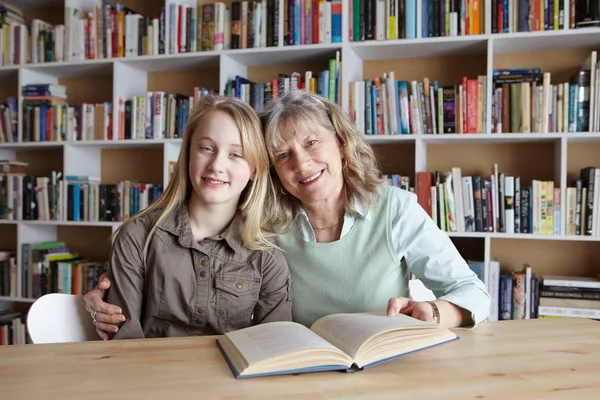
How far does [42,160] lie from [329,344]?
9.94ft

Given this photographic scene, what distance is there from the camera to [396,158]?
2816mm

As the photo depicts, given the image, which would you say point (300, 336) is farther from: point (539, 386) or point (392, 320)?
point (539, 386)

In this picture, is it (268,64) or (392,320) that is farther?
(268,64)

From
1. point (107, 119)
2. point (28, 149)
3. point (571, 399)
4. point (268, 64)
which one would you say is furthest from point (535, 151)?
point (28, 149)

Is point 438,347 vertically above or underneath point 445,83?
underneath

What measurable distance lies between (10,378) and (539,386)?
2.71ft

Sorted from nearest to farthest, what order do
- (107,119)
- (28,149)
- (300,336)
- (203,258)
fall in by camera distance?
(300,336)
(203,258)
(107,119)
(28,149)

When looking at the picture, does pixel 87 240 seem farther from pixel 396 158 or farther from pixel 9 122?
pixel 396 158

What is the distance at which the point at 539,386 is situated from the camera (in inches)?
31.4

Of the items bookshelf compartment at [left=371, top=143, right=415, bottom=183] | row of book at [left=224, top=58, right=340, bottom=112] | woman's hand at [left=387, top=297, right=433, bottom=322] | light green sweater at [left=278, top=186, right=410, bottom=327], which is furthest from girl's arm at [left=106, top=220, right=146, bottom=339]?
bookshelf compartment at [left=371, top=143, right=415, bottom=183]

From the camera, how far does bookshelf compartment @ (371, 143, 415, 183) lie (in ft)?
9.18

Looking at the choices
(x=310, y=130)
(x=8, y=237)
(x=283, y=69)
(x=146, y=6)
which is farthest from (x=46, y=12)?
(x=310, y=130)

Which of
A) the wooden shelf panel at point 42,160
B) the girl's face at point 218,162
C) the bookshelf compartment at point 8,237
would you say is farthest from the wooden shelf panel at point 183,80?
the girl's face at point 218,162

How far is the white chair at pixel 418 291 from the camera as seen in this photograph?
1.50 metres
